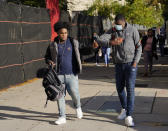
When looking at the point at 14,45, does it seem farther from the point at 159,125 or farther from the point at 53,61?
the point at 159,125

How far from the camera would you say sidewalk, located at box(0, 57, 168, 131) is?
7.23m

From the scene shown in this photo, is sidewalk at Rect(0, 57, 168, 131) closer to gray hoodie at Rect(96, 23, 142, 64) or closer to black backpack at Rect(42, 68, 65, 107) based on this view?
black backpack at Rect(42, 68, 65, 107)

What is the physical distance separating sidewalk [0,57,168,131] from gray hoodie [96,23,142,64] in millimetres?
1145

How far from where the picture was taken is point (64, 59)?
7.27 m

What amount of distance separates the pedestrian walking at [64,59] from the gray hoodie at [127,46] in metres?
0.50

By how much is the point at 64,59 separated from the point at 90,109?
1.79 metres

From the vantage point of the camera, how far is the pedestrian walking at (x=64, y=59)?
725 centimetres

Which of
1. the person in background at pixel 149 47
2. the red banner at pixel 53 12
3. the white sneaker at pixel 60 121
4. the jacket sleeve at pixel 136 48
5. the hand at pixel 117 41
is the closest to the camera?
the hand at pixel 117 41

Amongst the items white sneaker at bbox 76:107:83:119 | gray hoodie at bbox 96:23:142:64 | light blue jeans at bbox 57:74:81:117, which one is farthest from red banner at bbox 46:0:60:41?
gray hoodie at bbox 96:23:142:64

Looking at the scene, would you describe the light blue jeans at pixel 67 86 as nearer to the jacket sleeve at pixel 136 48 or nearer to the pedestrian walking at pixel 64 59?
the pedestrian walking at pixel 64 59

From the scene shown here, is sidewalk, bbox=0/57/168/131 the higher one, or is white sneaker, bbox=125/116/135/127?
white sneaker, bbox=125/116/135/127

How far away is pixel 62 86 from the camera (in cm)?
734

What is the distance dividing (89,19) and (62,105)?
17.6 m

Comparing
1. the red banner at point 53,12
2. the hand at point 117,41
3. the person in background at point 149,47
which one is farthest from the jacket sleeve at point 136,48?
the red banner at point 53,12
